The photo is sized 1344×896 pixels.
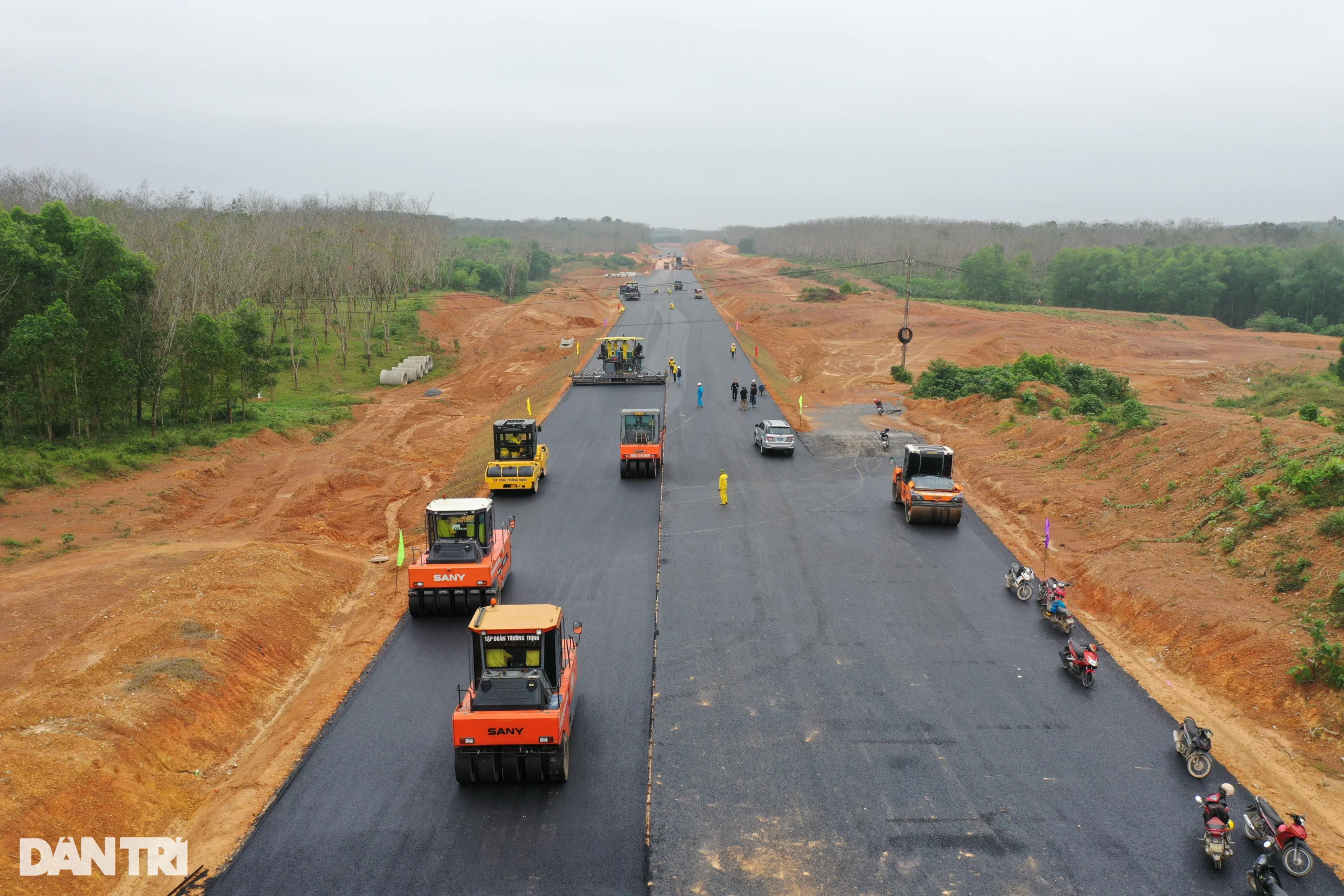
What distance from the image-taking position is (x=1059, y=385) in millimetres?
47719

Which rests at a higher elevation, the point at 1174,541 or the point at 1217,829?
the point at 1174,541

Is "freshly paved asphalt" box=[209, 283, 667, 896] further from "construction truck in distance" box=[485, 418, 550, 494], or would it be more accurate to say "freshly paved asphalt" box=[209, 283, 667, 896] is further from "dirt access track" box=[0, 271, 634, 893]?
"construction truck in distance" box=[485, 418, 550, 494]

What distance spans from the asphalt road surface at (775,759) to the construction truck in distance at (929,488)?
242cm

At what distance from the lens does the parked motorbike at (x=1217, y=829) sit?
11.6 meters

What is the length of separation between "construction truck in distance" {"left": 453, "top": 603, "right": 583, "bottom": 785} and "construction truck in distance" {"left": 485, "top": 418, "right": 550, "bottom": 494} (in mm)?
15562

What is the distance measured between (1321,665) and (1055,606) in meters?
5.10

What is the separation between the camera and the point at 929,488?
26.9 meters

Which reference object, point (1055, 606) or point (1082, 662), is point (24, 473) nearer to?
point (1055, 606)

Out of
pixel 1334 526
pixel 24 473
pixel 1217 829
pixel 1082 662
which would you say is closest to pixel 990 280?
pixel 1334 526

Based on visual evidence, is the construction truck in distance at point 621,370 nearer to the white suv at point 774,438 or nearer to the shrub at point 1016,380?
the white suv at point 774,438

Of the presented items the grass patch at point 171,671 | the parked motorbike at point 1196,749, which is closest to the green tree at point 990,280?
the parked motorbike at point 1196,749

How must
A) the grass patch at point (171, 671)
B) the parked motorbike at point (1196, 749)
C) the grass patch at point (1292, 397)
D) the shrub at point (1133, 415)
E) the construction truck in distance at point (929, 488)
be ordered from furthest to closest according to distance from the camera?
the grass patch at point (1292, 397) → the shrub at point (1133, 415) → the construction truck in distance at point (929, 488) → the grass patch at point (171, 671) → the parked motorbike at point (1196, 749)

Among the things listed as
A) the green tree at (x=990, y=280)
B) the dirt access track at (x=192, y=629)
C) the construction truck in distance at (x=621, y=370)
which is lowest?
the dirt access track at (x=192, y=629)

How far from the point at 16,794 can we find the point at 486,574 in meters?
9.69
